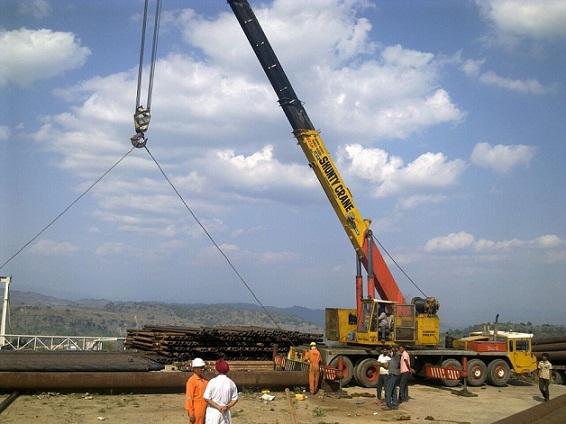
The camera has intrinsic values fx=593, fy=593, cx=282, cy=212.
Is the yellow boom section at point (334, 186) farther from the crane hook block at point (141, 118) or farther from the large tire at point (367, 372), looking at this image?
the crane hook block at point (141, 118)

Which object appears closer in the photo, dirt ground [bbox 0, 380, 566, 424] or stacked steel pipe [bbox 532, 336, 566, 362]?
dirt ground [bbox 0, 380, 566, 424]

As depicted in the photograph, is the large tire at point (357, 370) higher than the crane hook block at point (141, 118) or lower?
lower

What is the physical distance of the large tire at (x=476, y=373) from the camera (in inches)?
806

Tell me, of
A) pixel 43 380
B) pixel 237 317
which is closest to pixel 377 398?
pixel 43 380

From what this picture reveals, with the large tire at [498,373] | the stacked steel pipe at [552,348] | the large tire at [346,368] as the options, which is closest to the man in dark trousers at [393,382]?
the large tire at [346,368]

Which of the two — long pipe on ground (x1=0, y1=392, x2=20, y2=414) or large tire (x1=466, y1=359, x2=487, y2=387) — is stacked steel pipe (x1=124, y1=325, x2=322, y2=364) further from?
large tire (x1=466, y1=359, x2=487, y2=387)

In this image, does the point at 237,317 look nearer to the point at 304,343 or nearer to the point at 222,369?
the point at 304,343

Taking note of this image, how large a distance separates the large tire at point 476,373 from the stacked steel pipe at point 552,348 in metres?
4.62

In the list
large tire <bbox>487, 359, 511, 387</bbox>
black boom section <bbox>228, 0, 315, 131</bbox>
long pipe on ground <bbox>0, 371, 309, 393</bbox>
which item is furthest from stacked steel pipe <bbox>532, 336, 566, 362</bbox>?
black boom section <bbox>228, 0, 315, 131</bbox>

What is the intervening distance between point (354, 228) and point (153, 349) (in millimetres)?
8855

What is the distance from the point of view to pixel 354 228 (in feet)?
66.2

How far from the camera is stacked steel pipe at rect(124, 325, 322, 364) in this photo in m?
21.3

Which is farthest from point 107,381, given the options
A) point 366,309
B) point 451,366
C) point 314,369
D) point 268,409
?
point 451,366

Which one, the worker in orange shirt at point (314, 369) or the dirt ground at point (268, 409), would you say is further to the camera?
the worker in orange shirt at point (314, 369)
